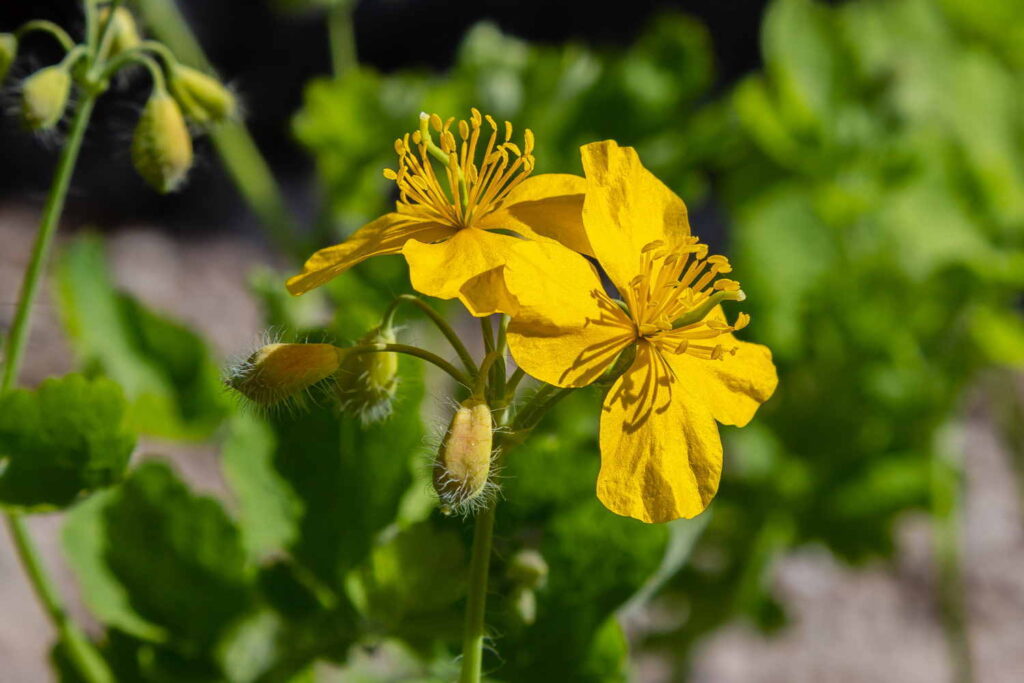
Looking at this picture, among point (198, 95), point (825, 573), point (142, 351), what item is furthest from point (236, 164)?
point (825, 573)

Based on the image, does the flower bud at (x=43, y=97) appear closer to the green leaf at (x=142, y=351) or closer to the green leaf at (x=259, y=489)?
the green leaf at (x=259, y=489)

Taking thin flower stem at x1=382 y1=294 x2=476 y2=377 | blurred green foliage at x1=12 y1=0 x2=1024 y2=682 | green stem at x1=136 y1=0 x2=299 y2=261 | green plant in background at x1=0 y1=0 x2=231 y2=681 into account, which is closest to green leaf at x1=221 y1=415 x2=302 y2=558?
blurred green foliage at x1=12 y1=0 x2=1024 y2=682

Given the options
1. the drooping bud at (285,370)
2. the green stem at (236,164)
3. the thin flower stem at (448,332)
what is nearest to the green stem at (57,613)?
the drooping bud at (285,370)

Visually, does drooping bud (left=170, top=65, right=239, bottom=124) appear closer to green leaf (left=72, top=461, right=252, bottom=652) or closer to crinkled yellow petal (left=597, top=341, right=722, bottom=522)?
green leaf (left=72, top=461, right=252, bottom=652)

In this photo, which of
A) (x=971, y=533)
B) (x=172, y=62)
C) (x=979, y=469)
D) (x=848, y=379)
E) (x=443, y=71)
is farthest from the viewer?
(x=443, y=71)

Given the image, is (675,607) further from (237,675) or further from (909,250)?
(237,675)

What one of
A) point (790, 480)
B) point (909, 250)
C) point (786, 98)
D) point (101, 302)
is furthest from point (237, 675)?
point (909, 250)
